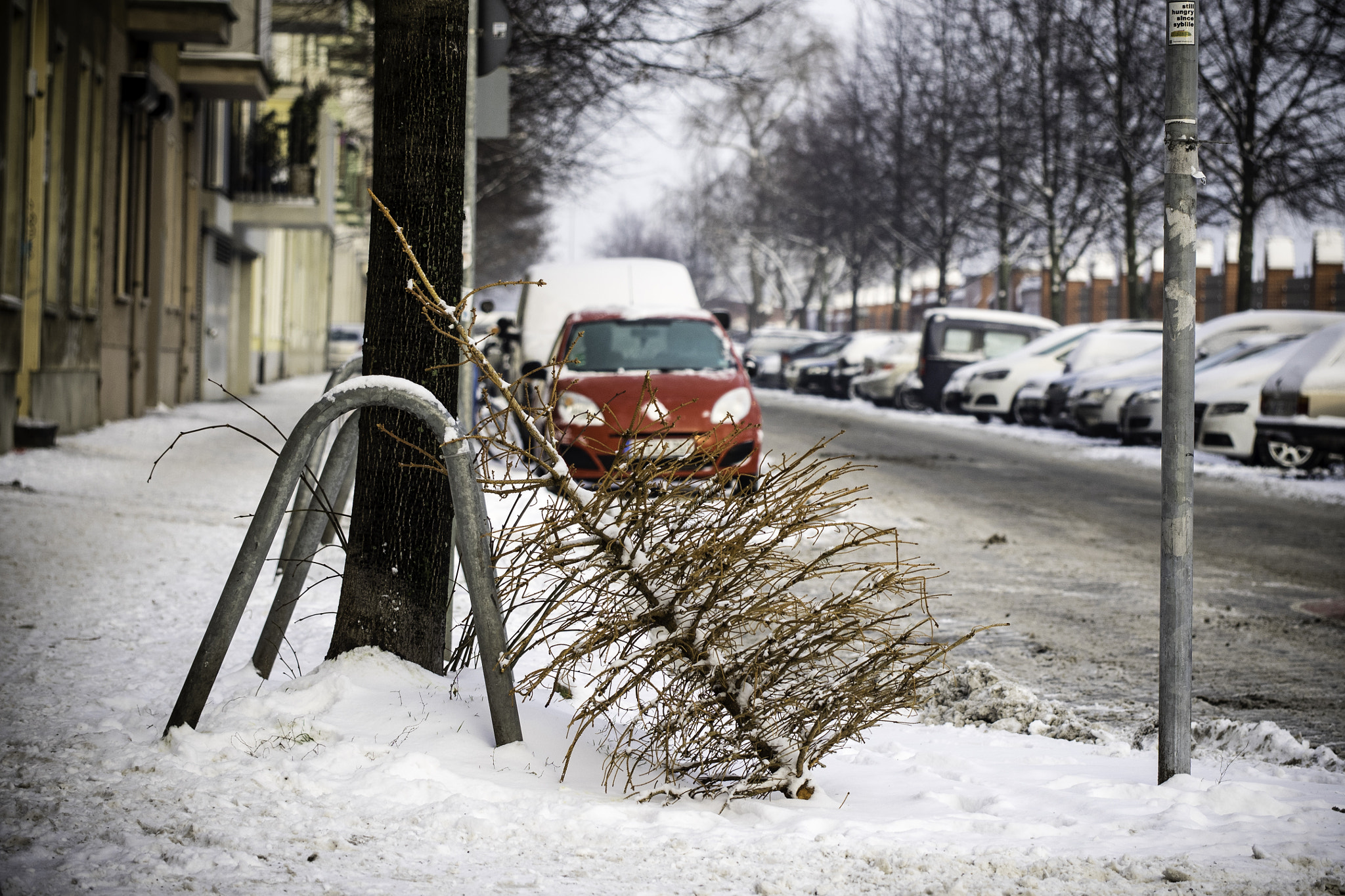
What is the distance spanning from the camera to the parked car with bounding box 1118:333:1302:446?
15.4 meters

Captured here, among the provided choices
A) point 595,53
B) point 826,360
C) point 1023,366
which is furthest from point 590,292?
point 826,360

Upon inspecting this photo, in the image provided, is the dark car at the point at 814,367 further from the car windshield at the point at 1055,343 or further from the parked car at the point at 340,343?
the parked car at the point at 340,343

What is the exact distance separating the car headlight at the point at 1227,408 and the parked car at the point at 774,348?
917 inches

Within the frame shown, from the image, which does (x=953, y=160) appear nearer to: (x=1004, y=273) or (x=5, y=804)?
(x=1004, y=273)

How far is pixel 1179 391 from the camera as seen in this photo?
3.87 meters

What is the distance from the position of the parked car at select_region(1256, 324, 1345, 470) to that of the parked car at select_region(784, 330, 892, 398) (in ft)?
57.1

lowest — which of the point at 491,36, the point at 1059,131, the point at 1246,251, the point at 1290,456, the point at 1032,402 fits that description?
the point at 1290,456

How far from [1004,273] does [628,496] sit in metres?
36.1

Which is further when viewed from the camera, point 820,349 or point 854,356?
point 820,349

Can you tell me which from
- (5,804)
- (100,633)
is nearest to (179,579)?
(100,633)

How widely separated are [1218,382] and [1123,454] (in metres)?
1.63

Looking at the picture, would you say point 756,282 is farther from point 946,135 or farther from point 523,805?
point 523,805

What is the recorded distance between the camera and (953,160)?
39062mm

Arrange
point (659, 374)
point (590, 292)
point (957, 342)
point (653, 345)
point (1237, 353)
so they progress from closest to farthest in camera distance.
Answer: point (659, 374)
point (653, 345)
point (1237, 353)
point (590, 292)
point (957, 342)
